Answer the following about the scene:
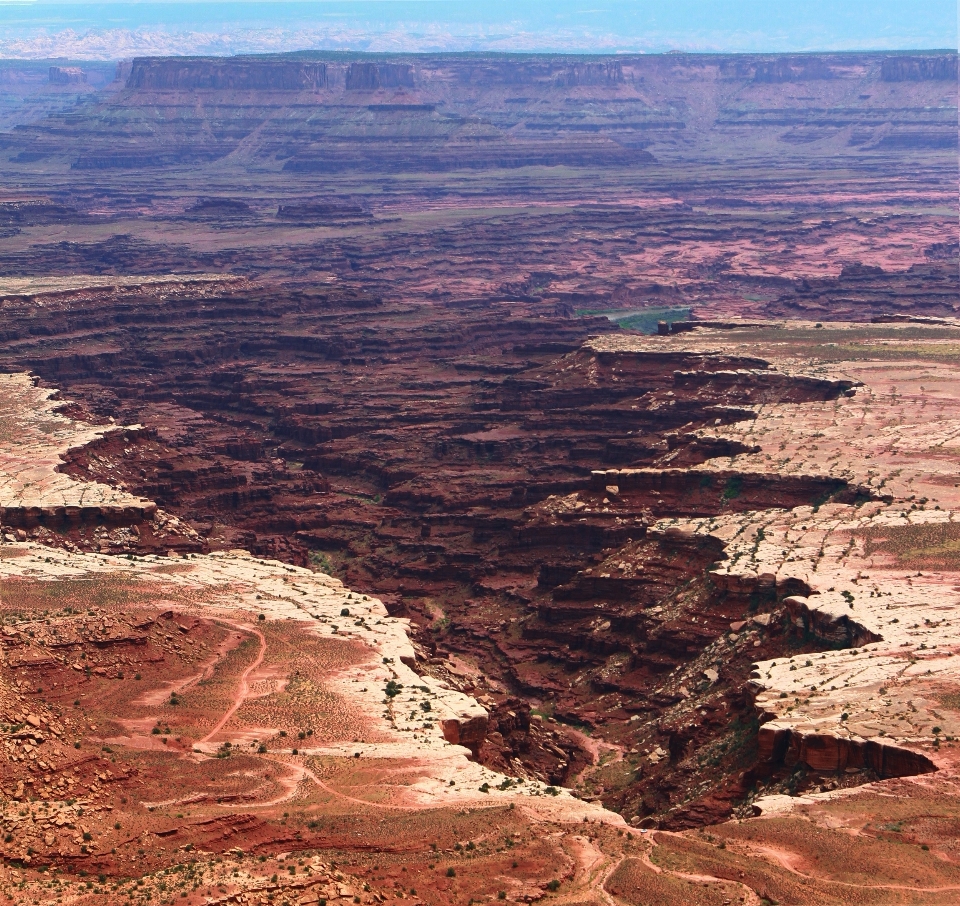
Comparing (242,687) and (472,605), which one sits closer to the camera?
(242,687)

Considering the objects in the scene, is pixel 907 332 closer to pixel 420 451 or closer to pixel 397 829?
pixel 420 451

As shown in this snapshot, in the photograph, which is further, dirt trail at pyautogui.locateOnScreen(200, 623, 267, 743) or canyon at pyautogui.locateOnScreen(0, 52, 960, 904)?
dirt trail at pyautogui.locateOnScreen(200, 623, 267, 743)

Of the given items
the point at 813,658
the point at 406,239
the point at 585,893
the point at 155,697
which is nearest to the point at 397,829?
the point at 585,893

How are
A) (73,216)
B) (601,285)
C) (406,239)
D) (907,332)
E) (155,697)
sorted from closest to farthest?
(155,697) → (907,332) → (601,285) → (406,239) → (73,216)

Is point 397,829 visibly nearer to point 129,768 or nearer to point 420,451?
point 129,768

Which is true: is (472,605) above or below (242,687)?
below

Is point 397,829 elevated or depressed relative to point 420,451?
elevated

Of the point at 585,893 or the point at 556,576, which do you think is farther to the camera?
the point at 556,576

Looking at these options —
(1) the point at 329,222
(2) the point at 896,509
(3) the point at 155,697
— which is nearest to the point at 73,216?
(1) the point at 329,222

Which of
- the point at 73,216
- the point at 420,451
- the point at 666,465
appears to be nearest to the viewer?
the point at 666,465

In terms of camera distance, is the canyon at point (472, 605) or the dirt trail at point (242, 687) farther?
the dirt trail at point (242, 687)
